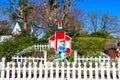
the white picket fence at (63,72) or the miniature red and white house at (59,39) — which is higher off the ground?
the miniature red and white house at (59,39)

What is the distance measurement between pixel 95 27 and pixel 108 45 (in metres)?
30.8

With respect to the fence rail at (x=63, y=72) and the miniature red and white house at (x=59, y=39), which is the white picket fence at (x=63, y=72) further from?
the miniature red and white house at (x=59, y=39)

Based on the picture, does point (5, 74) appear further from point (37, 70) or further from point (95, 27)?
point (95, 27)

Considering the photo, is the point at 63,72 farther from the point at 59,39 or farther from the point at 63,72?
the point at 59,39

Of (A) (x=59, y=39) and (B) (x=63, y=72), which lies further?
(A) (x=59, y=39)

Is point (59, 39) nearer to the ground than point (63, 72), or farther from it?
farther from it

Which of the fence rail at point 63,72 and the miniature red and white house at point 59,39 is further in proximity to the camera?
the miniature red and white house at point 59,39

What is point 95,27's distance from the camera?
49.0 metres

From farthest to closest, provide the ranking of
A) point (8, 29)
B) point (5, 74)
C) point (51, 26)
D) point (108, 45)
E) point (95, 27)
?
point (95, 27) → point (8, 29) → point (51, 26) → point (108, 45) → point (5, 74)

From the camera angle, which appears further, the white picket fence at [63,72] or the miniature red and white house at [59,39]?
the miniature red and white house at [59,39]

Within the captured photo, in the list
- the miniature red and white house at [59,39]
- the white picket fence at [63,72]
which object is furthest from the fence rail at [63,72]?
the miniature red and white house at [59,39]

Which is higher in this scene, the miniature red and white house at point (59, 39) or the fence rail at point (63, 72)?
the miniature red and white house at point (59, 39)

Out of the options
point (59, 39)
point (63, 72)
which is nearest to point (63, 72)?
point (63, 72)

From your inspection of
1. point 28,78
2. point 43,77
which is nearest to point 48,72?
point 43,77
